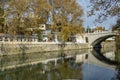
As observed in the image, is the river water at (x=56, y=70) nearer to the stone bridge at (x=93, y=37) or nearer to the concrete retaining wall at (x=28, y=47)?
the concrete retaining wall at (x=28, y=47)

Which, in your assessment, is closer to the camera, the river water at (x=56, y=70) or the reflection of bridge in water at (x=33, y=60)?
the river water at (x=56, y=70)

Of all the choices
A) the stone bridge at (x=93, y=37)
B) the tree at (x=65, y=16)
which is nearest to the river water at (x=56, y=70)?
the tree at (x=65, y=16)

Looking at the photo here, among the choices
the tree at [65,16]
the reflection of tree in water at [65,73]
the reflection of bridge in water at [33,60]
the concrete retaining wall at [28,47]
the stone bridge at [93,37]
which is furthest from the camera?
the stone bridge at [93,37]

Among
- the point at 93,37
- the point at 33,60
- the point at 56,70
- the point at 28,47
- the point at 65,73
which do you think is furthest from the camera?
the point at 93,37

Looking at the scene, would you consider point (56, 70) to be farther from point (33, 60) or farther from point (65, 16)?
point (65, 16)

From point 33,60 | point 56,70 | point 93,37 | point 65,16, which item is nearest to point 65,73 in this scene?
point 56,70

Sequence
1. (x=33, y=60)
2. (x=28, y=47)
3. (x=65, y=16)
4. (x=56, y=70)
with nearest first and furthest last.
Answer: (x=56, y=70) < (x=33, y=60) < (x=28, y=47) < (x=65, y=16)

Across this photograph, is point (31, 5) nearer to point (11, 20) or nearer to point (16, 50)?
point (11, 20)

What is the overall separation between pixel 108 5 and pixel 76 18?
46396mm

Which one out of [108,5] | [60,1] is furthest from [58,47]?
[108,5]

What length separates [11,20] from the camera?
1799 inches

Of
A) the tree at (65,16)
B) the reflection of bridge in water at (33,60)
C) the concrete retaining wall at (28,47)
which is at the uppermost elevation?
the tree at (65,16)

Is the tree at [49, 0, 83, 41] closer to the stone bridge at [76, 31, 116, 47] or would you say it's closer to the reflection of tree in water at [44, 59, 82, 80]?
the stone bridge at [76, 31, 116, 47]

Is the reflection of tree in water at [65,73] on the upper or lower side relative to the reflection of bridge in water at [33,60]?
lower
